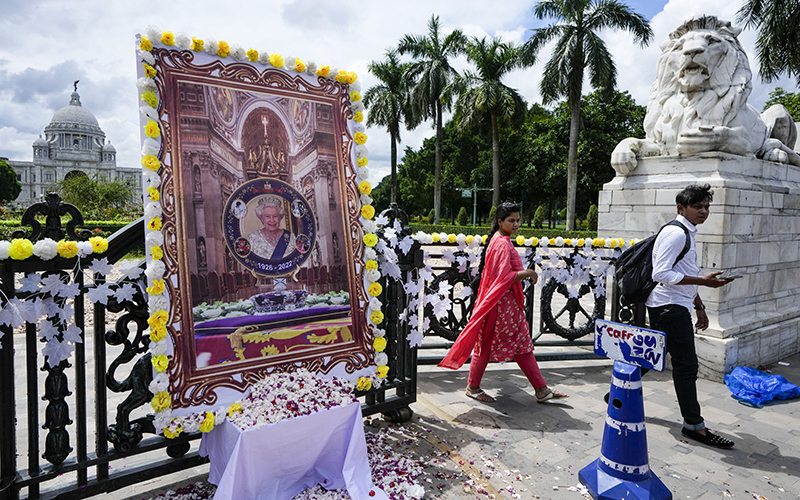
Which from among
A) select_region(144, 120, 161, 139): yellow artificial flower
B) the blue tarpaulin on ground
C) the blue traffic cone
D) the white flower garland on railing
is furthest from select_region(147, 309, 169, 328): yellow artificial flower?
the blue tarpaulin on ground

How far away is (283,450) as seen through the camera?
2.65 meters

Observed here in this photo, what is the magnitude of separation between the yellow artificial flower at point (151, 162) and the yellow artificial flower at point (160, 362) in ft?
3.36

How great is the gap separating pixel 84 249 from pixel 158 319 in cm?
51

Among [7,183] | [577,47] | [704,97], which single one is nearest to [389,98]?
[577,47]

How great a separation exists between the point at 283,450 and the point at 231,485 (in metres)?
0.34

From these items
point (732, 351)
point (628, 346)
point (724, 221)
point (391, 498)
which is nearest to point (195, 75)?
point (391, 498)

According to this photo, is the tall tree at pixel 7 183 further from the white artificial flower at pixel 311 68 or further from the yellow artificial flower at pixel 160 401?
the yellow artificial flower at pixel 160 401

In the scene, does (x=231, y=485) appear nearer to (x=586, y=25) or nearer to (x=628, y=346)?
(x=628, y=346)

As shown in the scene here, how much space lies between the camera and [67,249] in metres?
2.36

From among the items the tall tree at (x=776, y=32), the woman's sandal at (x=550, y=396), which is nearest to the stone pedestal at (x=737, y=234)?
the woman's sandal at (x=550, y=396)

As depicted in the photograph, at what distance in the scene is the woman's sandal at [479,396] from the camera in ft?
14.1

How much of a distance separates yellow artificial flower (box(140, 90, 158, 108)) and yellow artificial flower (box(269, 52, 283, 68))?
0.77 metres

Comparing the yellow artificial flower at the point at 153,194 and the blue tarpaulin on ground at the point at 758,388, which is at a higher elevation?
the yellow artificial flower at the point at 153,194

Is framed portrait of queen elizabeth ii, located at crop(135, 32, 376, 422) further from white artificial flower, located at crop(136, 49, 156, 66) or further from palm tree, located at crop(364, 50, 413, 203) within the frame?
palm tree, located at crop(364, 50, 413, 203)
